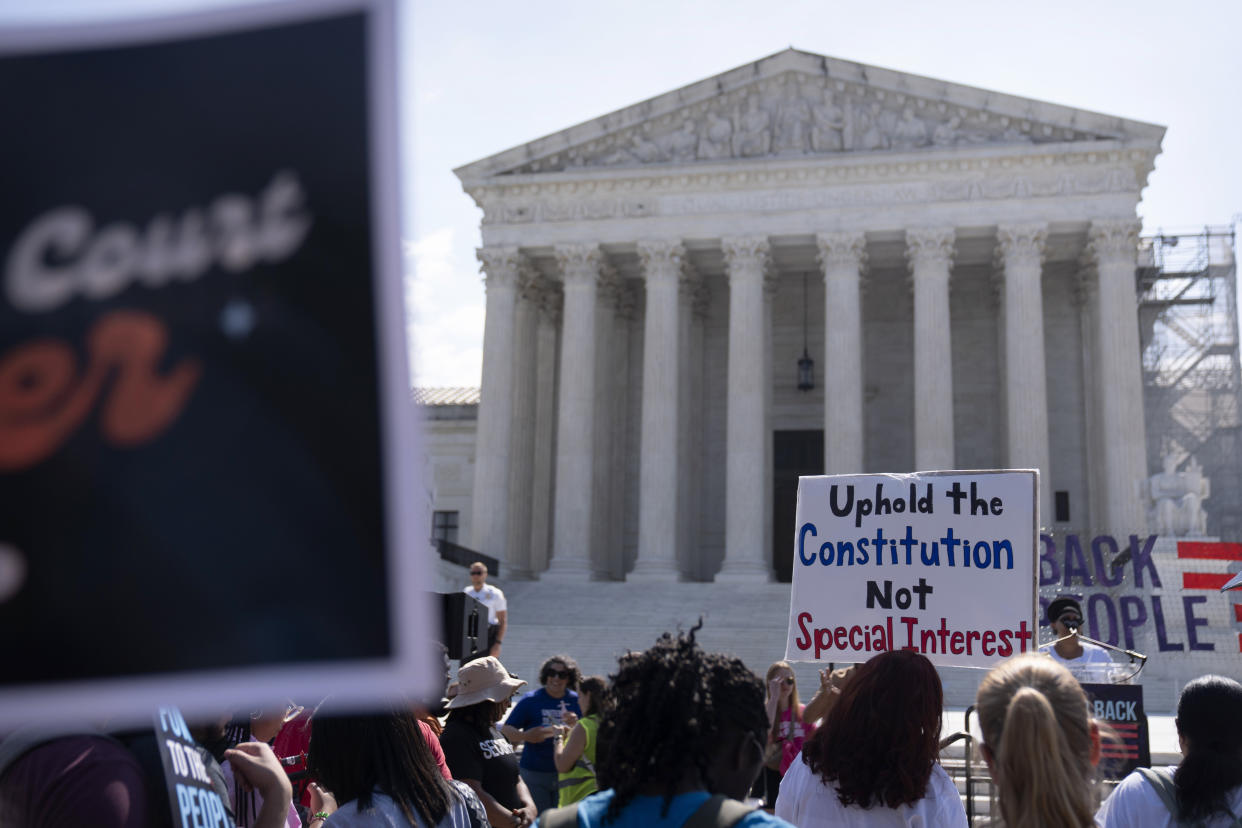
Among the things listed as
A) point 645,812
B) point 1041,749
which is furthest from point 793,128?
point 645,812

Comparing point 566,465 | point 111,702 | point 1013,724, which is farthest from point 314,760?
point 566,465

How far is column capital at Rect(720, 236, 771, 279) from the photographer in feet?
119

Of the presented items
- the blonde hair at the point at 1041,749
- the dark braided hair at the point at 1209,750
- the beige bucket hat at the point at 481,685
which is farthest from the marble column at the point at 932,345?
the blonde hair at the point at 1041,749

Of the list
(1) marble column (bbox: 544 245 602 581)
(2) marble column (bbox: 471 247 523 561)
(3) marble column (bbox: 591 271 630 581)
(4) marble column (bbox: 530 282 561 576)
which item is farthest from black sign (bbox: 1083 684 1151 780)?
(4) marble column (bbox: 530 282 561 576)

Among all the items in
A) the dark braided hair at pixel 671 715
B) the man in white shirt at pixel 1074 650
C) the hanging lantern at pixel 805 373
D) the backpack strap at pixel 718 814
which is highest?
A: the hanging lantern at pixel 805 373

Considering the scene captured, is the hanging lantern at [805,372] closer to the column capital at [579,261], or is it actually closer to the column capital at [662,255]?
the column capital at [662,255]

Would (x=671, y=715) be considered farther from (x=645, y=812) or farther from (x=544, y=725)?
(x=544, y=725)

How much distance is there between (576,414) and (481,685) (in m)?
30.7

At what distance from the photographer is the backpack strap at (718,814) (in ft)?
10.5

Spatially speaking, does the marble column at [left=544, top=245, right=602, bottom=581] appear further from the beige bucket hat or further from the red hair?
the red hair

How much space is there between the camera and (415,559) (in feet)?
5.93

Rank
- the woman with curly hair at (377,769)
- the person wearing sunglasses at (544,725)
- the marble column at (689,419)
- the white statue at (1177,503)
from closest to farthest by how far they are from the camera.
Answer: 1. the woman with curly hair at (377,769)
2. the person wearing sunglasses at (544,725)
3. the white statue at (1177,503)
4. the marble column at (689,419)

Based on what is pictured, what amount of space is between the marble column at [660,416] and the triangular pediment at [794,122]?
11.0ft

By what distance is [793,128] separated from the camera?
36625 mm
